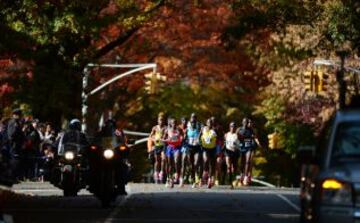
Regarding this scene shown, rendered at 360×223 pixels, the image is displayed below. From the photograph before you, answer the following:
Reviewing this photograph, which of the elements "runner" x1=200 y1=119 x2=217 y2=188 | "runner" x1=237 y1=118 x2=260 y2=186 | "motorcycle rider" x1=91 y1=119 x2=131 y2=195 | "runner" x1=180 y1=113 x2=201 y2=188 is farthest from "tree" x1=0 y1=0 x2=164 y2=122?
"runner" x1=237 y1=118 x2=260 y2=186

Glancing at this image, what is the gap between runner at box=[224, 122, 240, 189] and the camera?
1372 inches

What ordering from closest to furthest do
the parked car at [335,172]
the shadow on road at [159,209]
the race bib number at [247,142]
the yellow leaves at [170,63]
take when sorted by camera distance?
the parked car at [335,172] → the shadow on road at [159,209] → the race bib number at [247,142] → the yellow leaves at [170,63]

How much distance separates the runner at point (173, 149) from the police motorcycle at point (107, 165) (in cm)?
904

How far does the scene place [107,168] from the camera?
24.5 m

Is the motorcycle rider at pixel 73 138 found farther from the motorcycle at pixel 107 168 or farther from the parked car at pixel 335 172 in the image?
the parked car at pixel 335 172

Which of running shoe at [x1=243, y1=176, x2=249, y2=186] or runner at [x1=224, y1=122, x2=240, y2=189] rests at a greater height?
runner at [x1=224, y1=122, x2=240, y2=189]

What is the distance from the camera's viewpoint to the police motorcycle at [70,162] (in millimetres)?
26391

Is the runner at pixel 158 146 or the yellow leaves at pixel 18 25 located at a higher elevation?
the yellow leaves at pixel 18 25

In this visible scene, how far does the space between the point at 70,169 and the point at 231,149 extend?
9.19 meters

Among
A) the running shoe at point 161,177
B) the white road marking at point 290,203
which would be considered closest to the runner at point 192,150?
the running shoe at point 161,177

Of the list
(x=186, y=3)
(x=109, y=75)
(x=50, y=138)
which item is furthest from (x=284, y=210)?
(x=109, y=75)

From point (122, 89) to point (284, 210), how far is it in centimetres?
3808

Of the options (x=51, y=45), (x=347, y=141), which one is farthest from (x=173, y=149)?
(x=347, y=141)

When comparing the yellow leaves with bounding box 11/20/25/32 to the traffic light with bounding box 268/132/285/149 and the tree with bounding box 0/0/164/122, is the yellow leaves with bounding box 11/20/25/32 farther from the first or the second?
the traffic light with bounding box 268/132/285/149
